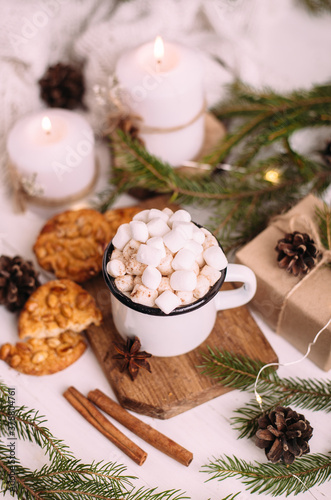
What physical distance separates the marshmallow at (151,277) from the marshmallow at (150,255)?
11 mm

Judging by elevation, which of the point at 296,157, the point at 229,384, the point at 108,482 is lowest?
the point at 108,482

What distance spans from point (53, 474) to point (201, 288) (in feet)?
1.24

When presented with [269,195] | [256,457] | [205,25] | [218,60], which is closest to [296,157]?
[269,195]

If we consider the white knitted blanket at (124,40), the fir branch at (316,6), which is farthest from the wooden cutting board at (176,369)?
the fir branch at (316,6)

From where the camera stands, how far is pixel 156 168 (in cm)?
106

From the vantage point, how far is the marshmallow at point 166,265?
0.79 metres

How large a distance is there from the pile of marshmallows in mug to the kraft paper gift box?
0.52 ft

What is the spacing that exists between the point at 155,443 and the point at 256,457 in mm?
176

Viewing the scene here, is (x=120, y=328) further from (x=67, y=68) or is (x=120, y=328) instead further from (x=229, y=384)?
(x=67, y=68)

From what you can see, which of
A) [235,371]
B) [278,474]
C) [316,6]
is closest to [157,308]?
[235,371]

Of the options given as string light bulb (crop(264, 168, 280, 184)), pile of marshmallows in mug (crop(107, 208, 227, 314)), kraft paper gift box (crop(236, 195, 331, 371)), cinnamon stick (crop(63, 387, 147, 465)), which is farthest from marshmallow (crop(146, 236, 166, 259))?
string light bulb (crop(264, 168, 280, 184))

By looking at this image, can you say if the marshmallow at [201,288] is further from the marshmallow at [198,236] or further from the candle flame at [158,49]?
the candle flame at [158,49]

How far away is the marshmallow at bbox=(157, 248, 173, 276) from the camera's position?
0.79 meters

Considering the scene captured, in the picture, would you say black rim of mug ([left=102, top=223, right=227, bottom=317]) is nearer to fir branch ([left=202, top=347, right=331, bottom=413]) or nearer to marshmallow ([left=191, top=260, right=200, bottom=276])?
marshmallow ([left=191, top=260, right=200, bottom=276])
